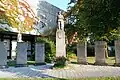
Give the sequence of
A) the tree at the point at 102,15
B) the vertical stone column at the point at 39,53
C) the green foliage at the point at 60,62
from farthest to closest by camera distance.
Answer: the vertical stone column at the point at 39,53 < the green foliage at the point at 60,62 < the tree at the point at 102,15

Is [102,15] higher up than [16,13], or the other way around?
[16,13]

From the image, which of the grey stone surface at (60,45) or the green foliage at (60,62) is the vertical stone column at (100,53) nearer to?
the grey stone surface at (60,45)

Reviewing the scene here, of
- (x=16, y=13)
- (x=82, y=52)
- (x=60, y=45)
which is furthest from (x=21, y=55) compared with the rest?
(x=16, y=13)

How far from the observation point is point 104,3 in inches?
466

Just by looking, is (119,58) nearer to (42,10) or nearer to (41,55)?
(41,55)

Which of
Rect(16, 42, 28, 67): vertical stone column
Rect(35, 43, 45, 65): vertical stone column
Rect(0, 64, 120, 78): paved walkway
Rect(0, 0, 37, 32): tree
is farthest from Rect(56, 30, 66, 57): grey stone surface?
Rect(0, 0, 37, 32): tree

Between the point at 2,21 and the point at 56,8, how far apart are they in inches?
614

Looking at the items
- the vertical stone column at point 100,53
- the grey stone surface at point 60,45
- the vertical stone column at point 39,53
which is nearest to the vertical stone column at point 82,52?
the vertical stone column at point 100,53

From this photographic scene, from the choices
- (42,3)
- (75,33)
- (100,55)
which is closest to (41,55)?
(100,55)

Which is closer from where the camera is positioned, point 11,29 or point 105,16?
point 105,16

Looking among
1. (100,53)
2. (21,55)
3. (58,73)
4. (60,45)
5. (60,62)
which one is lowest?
(58,73)

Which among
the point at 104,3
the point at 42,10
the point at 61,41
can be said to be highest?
the point at 42,10

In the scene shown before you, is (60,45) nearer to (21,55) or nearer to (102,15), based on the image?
(21,55)


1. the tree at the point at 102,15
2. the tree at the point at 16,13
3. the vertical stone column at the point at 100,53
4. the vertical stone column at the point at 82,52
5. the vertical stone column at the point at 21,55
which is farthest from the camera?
the tree at the point at 16,13
